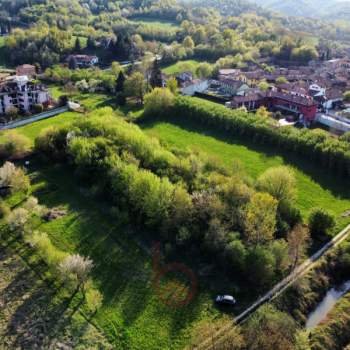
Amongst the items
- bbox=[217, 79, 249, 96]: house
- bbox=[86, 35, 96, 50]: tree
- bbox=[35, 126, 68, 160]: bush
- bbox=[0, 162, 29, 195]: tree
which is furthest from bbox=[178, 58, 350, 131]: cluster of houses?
bbox=[0, 162, 29, 195]: tree

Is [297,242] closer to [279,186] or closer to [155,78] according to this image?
[279,186]

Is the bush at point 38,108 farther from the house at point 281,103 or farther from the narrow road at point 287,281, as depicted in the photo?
the narrow road at point 287,281

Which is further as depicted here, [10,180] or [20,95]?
[20,95]

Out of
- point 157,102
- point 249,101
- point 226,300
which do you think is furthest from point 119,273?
point 249,101

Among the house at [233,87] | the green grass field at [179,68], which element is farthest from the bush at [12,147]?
the green grass field at [179,68]

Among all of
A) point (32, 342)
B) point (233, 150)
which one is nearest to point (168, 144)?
point (233, 150)

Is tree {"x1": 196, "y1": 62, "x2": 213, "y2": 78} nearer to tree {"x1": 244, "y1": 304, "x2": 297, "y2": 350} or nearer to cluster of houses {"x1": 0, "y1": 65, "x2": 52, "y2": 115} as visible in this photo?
cluster of houses {"x1": 0, "y1": 65, "x2": 52, "y2": 115}

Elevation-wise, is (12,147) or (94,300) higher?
(94,300)

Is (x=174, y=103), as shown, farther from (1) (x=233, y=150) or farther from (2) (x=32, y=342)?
(2) (x=32, y=342)
